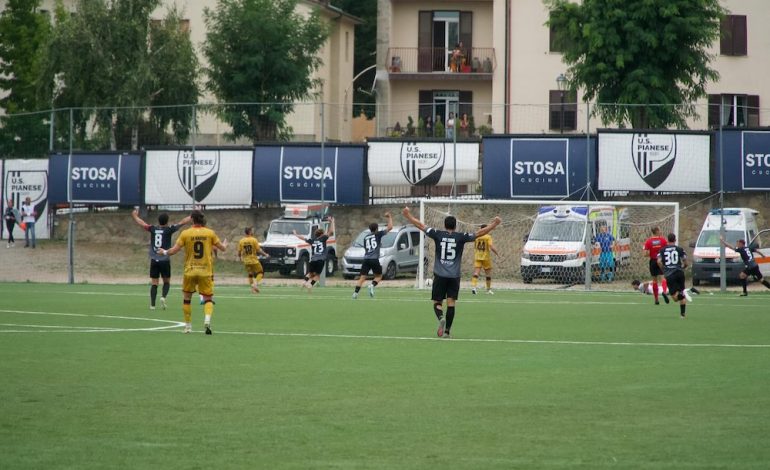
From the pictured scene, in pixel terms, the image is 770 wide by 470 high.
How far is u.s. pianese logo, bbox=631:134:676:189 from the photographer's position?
1585 inches

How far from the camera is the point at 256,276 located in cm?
3328

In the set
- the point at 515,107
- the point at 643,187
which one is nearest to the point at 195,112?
the point at 515,107

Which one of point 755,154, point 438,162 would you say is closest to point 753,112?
point 755,154

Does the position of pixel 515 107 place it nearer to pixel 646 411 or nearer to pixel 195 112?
pixel 195 112

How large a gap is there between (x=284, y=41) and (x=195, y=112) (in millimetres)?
14355

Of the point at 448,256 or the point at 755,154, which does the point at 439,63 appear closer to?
the point at 755,154

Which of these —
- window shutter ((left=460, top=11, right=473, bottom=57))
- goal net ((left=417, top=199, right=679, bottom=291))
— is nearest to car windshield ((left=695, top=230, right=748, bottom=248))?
goal net ((left=417, top=199, right=679, bottom=291))

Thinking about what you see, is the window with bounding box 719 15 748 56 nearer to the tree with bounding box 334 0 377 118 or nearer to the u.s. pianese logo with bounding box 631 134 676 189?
the u.s. pianese logo with bounding box 631 134 676 189

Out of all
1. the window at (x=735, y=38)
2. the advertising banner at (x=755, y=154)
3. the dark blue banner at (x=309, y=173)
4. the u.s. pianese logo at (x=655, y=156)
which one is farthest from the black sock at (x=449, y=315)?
the window at (x=735, y=38)

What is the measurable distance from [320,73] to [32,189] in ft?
79.7

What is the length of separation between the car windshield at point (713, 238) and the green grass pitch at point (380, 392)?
52.0 ft

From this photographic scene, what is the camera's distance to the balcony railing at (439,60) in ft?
190

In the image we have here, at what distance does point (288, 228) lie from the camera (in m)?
42.3

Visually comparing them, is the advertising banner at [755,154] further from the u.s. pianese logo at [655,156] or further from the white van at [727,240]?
the u.s. pianese logo at [655,156]
